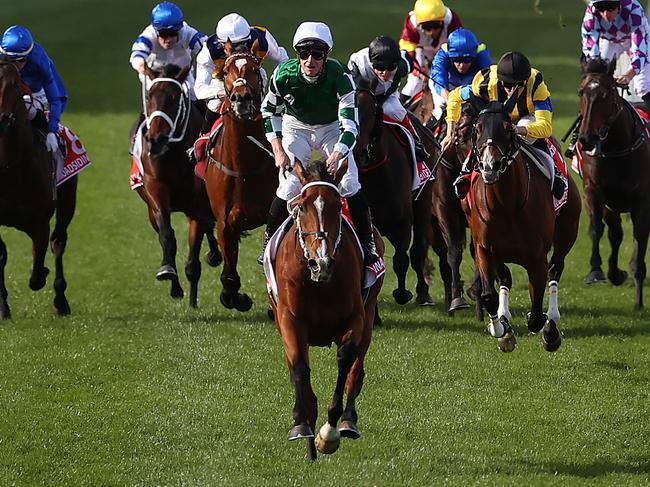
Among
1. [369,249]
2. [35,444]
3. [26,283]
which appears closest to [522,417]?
[369,249]

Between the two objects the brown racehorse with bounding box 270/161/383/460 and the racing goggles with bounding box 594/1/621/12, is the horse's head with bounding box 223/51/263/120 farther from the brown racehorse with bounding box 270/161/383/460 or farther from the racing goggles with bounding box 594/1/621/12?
the racing goggles with bounding box 594/1/621/12

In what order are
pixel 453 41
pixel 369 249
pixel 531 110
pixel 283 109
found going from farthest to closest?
pixel 453 41 → pixel 531 110 → pixel 283 109 → pixel 369 249

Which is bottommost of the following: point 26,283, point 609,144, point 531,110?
point 26,283

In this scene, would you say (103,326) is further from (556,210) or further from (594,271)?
(594,271)

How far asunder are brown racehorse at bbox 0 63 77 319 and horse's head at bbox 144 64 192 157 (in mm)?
947

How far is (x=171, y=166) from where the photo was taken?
12625 mm

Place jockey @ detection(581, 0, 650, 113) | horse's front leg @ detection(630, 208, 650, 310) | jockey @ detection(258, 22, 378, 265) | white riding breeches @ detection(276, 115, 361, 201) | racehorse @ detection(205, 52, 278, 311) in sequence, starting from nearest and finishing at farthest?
jockey @ detection(258, 22, 378, 265) → white riding breeches @ detection(276, 115, 361, 201) → racehorse @ detection(205, 52, 278, 311) → horse's front leg @ detection(630, 208, 650, 310) → jockey @ detection(581, 0, 650, 113)

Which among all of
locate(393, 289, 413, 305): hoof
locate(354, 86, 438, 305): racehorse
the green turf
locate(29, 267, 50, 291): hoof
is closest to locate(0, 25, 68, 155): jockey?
locate(29, 267, 50, 291): hoof

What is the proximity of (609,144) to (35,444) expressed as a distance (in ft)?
21.3

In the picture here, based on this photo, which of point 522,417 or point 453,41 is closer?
point 522,417

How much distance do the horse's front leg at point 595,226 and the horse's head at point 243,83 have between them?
430cm

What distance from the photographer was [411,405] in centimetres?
955

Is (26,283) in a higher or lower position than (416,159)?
lower

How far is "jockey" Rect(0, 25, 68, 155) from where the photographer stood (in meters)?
12.2
